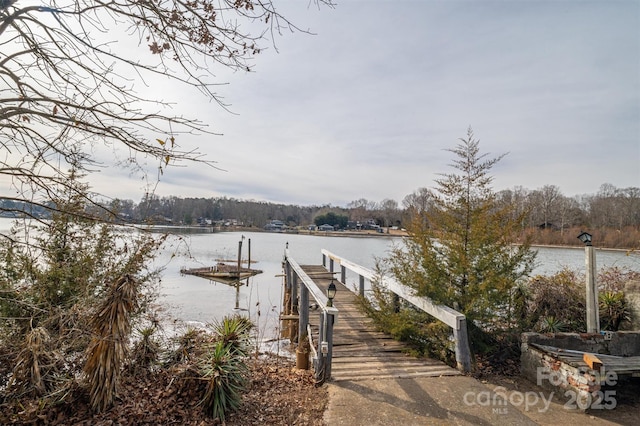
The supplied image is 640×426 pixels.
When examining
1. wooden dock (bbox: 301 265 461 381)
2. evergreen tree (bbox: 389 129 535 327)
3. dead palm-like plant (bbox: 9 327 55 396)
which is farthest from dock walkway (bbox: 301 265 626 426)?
dead palm-like plant (bbox: 9 327 55 396)

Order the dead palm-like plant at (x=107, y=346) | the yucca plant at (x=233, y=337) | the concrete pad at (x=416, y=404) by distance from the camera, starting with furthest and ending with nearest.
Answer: the yucca plant at (x=233, y=337) < the dead palm-like plant at (x=107, y=346) < the concrete pad at (x=416, y=404)

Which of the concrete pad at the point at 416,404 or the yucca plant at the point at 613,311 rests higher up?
the yucca plant at the point at 613,311

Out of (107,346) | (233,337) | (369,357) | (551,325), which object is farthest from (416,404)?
(107,346)

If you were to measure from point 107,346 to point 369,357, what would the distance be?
360 centimetres

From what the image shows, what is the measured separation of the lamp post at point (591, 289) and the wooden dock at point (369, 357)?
2.42 meters

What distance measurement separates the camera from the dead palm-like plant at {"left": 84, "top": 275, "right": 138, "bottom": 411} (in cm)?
373

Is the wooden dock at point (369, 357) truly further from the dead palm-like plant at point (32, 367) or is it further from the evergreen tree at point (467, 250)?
the dead palm-like plant at point (32, 367)

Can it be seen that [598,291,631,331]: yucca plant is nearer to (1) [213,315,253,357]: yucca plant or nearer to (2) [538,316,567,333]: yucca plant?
(2) [538,316,567,333]: yucca plant

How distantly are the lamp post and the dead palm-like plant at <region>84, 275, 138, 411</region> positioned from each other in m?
6.54

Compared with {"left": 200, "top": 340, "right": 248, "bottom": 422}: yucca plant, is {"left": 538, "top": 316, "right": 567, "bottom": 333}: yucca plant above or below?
above

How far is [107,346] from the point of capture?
375cm

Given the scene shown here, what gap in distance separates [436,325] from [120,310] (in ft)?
14.2

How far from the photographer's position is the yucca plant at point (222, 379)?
4.02 meters

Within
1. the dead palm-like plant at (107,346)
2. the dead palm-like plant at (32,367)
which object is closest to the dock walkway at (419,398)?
the dead palm-like plant at (107,346)
